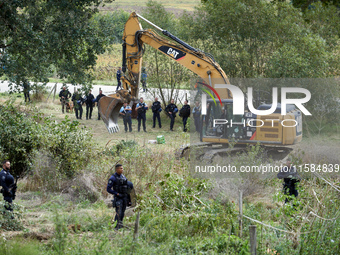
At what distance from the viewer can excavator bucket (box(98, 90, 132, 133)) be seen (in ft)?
60.3

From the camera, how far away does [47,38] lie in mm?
15477

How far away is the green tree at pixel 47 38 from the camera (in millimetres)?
15453

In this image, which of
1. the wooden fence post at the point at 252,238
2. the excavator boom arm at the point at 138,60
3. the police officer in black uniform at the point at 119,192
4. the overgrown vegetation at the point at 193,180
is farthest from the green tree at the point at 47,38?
the wooden fence post at the point at 252,238

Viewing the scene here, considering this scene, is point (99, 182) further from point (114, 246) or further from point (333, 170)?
point (333, 170)

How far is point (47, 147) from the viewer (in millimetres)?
13742

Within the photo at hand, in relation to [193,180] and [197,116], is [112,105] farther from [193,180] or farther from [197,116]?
[193,180]

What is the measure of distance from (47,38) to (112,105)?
4081mm

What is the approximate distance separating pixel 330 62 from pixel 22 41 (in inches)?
535

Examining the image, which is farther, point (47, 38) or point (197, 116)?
point (197, 116)

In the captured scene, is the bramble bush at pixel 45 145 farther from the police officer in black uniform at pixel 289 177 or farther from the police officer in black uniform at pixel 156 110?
the police officer in black uniform at pixel 156 110

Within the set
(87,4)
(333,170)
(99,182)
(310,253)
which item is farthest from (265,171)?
(87,4)

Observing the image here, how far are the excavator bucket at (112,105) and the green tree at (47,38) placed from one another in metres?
2.00

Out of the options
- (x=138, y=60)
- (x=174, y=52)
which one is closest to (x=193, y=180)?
(x=174, y=52)

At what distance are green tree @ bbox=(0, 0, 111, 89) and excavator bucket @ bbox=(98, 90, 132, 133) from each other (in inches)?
78.7
